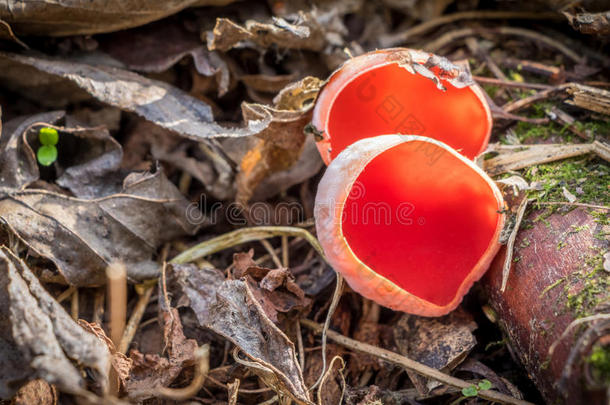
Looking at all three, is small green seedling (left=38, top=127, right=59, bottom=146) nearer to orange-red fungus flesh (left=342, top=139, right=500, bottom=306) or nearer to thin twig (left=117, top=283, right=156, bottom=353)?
thin twig (left=117, top=283, right=156, bottom=353)

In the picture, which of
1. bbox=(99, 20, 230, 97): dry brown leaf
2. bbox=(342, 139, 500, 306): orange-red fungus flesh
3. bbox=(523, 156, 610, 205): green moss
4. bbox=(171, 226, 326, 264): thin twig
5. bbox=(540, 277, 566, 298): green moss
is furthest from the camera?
bbox=(99, 20, 230, 97): dry brown leaf

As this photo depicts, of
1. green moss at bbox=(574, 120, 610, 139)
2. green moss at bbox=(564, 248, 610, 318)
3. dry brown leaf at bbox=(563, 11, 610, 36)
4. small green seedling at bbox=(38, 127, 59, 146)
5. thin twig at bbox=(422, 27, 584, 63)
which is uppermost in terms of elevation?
dry brown leaf at bbox=(563, 11, 610, 36)

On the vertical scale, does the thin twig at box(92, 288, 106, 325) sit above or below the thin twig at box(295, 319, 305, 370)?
above

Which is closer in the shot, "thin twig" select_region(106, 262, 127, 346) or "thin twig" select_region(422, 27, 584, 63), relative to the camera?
"thin twig" select_region(106, 262, 127, 346)

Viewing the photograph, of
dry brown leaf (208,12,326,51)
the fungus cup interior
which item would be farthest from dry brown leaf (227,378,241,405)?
dry brown leaf (208,12,326,51)

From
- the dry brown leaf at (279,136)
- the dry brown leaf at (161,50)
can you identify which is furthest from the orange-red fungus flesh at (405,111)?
the dry brown leaf at (161,50)

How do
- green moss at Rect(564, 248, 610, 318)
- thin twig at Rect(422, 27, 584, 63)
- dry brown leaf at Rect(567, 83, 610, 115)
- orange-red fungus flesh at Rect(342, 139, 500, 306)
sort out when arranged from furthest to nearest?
thin twig at Rect(422, 27, 584, 63)
dry brown leaf at Rect(567, 83, 610, 115)
orange-red fungus flesh at Rect(342, 139, 500, 306)
green moss at Rect(564, 248, 610, 318)

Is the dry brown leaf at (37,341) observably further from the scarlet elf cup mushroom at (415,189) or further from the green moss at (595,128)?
the green moss at (595,128)
